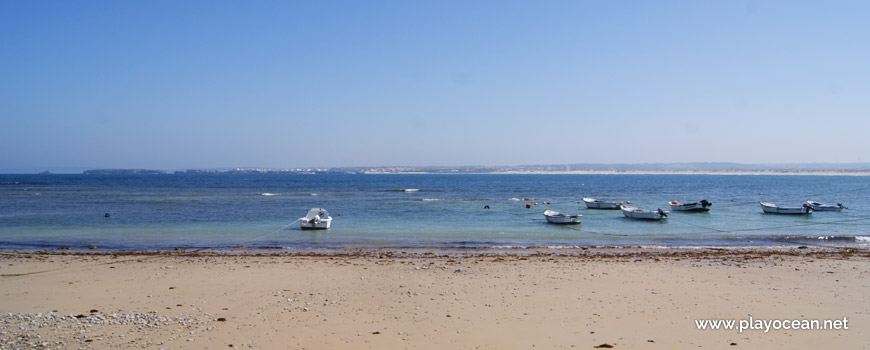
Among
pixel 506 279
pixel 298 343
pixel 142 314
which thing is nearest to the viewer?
pixel 298 343

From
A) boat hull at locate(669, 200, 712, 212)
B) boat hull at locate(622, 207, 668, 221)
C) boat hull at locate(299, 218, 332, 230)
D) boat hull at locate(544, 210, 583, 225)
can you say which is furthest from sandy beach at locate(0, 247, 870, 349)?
boat hull at locate(669, 200, 712, 212)

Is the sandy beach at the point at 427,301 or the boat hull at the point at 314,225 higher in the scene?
the sandy beach at the point at 427,301

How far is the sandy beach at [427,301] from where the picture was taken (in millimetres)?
8172

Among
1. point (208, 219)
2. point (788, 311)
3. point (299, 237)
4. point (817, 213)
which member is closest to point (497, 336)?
point (788, 311)

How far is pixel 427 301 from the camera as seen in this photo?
34.8 feet

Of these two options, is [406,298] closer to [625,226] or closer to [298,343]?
[298,343]

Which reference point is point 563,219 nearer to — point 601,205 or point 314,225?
point 314,225

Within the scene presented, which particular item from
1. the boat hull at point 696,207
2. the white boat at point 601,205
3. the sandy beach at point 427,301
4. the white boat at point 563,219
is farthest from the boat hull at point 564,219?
the boat hull at point 696,207

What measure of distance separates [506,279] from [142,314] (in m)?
7.81

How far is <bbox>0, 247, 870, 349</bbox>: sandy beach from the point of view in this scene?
8172mm

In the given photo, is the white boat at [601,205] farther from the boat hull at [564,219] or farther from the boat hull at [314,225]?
the boat hull at [314,225]

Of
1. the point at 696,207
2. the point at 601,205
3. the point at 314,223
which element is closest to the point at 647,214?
the point at 696,207

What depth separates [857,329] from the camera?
8.71 m

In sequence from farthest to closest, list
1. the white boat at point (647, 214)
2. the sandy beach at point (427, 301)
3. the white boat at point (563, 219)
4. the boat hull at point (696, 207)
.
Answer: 1. the boat hull at point (696, 207)
2. the white boat at point (647, 214)
3. the white boat at point (563, 219)
4. the sandy beach at point (427, 301)
